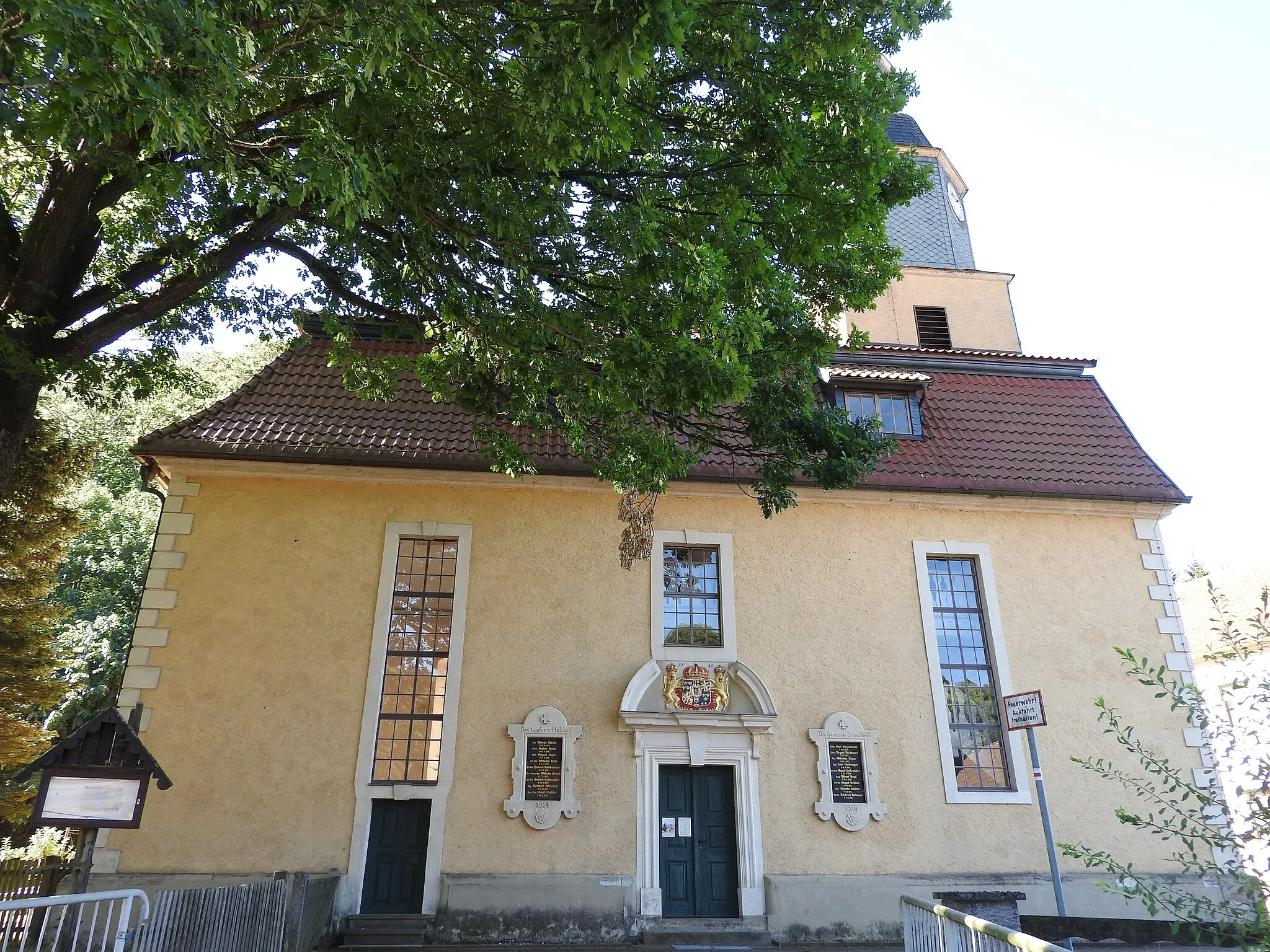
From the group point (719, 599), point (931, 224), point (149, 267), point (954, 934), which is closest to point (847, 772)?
point (719, 599)

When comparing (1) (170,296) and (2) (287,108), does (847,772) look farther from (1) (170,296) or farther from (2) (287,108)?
(2) (287,108)

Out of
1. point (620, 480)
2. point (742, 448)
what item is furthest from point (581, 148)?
point (742, 448)

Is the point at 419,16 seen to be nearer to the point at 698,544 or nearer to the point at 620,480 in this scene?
the point at 620,480

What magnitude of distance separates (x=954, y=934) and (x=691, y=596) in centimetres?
617

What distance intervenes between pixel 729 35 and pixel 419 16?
243 cm

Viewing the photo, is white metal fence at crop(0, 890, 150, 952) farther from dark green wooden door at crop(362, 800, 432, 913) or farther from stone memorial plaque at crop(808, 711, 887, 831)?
stone memorial plaque at crop(808, 711, 887, 831)

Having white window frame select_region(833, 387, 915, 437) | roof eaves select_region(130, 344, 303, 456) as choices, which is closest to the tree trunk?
roof eaves select_region(130, 344, 303, 456)

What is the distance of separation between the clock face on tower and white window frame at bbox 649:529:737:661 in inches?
435

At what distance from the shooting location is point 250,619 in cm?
1058

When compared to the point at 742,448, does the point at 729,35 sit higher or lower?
higher

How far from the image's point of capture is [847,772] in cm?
1066

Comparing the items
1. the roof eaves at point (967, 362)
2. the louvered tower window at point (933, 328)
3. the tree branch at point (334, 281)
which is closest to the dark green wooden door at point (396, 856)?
the tree branch at point (334, 281)

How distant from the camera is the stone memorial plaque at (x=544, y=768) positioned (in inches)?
399

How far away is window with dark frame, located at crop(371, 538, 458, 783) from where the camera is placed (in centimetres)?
1036
